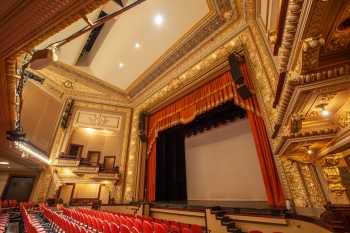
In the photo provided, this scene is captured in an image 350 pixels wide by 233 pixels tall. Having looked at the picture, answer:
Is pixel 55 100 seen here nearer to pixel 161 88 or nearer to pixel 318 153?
pixel 161 88

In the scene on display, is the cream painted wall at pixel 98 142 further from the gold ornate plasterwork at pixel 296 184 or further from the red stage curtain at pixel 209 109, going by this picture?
the gold ornate plasterwork at pixel 296 184

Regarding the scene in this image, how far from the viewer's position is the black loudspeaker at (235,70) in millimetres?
4766

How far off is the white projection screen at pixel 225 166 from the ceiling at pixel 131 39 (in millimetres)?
3951

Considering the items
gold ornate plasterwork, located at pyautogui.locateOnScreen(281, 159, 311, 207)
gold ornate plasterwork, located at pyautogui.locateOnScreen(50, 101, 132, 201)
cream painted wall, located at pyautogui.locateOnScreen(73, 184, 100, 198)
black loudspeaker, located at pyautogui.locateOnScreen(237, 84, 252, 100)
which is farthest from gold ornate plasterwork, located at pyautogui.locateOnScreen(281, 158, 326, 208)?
cream painted wall, located at pyautogui.locateOnScreen(73, 184, 100, 198)

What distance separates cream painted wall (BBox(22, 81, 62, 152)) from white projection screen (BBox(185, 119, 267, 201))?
21.7 feet

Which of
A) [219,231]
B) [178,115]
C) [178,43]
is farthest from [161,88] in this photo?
[219,231]

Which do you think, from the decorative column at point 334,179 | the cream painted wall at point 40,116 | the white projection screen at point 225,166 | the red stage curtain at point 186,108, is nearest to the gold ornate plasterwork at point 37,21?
the decorative column at point 334,179

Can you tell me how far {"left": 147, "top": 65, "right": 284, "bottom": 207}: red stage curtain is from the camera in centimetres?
398

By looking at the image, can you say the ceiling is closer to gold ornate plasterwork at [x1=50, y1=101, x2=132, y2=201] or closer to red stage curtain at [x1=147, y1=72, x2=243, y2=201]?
gold ornate plasterwork at [x1=50, y1=101, x2=132, y2=201]

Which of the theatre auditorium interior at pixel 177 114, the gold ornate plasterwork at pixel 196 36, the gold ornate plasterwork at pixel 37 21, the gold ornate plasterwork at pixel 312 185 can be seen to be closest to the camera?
the gold ornate plasterwork at pixel 37 21

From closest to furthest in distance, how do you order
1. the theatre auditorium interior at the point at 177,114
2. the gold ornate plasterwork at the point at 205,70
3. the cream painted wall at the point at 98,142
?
1. the theatre auditorium interior at the point at 177,114
2. the gold ornate plasterwork at the point at 205,70
3. the cream painted wall at the point at 98,142

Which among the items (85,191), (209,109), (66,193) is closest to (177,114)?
(209,109)

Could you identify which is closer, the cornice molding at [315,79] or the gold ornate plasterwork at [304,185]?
the cornice molding at [315,79]

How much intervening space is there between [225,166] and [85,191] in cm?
730
